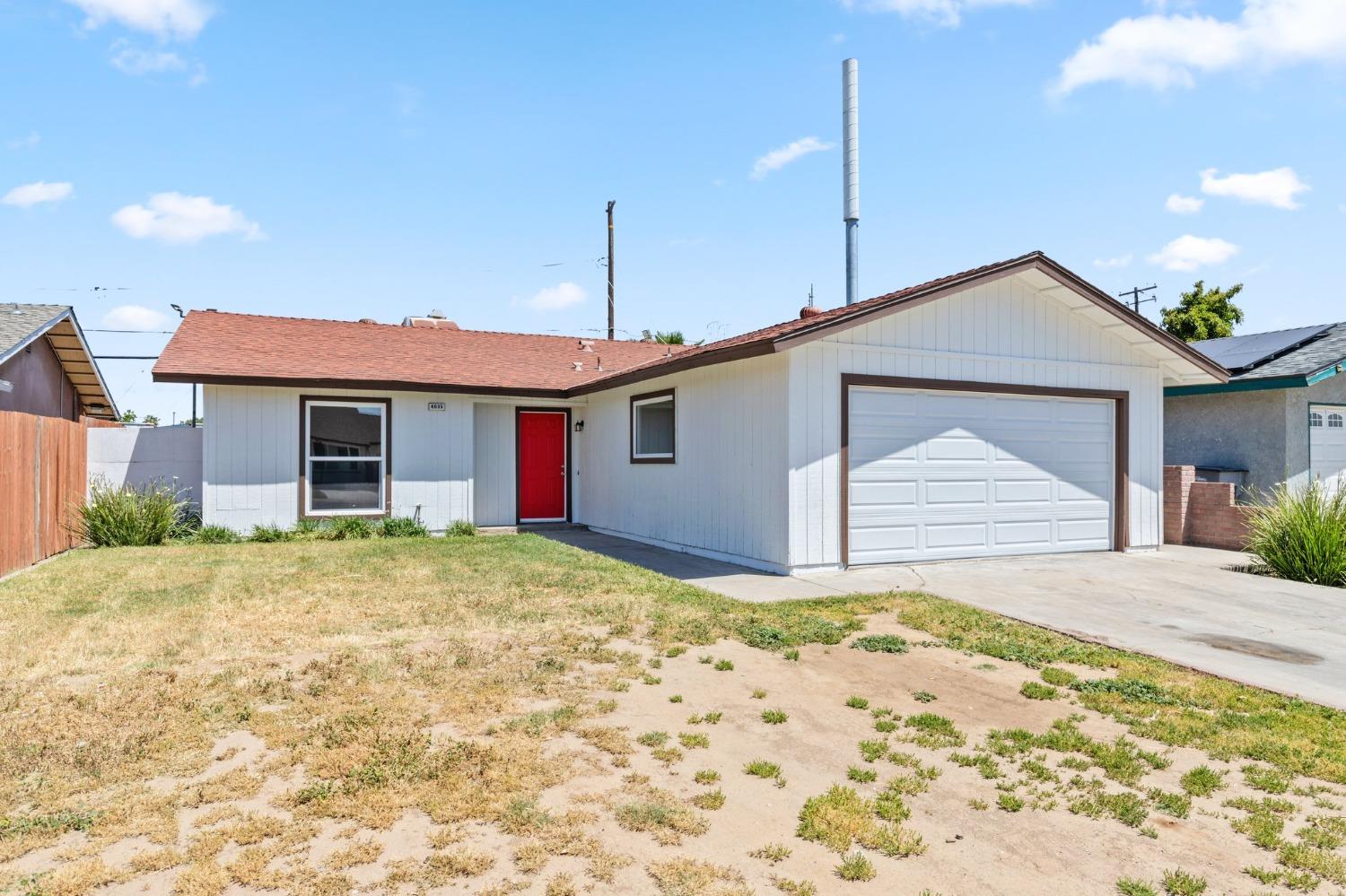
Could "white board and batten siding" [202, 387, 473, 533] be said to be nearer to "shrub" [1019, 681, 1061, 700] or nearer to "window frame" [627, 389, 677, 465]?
"window frame" [627, 389, 677, 465]

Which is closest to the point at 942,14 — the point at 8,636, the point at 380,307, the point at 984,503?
the point at 984,503

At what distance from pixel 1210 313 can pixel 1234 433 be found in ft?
65.4

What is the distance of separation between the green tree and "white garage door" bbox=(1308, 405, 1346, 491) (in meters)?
18.2

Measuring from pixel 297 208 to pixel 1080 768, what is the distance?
62.4 feet

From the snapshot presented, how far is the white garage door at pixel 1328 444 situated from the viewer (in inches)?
524

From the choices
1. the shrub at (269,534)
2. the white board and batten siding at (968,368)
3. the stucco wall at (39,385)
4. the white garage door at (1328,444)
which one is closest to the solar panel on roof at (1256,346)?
the white garage door at (1328,444)

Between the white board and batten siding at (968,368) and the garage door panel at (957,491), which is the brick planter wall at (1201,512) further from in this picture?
the garage door panel at (957,491)

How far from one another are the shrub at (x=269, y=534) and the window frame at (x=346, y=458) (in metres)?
0.43

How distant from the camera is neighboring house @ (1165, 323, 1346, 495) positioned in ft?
42.8

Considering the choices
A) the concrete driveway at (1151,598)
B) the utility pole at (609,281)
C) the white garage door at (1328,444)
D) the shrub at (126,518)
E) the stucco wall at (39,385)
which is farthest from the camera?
the utility pole at (609,281)

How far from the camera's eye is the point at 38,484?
33.4 ft

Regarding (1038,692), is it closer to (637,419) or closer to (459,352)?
(637,419)

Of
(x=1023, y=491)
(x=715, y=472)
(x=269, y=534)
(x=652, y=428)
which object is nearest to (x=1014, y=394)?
(x=1023, y=491)

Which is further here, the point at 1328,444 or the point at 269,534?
the point at 1328,444
